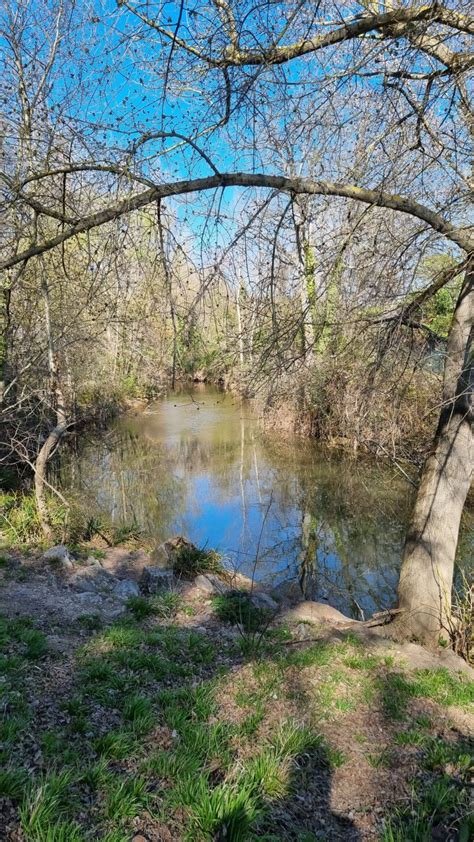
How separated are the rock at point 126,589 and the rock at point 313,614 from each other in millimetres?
1643

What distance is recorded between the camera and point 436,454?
4570mm

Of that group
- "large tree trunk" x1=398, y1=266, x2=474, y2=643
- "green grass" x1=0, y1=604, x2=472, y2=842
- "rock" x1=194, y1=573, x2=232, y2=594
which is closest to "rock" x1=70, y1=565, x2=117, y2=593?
"rock" x1=194, y1=573, x2=232, y2=594

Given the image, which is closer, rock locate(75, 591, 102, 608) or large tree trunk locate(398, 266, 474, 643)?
large tree trunk locate(398, 266, 474, 643)

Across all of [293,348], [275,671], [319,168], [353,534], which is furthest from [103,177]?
[353,534]

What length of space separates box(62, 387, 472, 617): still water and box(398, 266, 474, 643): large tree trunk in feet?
5.18

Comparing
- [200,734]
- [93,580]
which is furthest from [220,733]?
[93,580]

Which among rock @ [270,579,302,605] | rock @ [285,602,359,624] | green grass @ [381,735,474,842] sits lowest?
rock @ [270,579,302,605]

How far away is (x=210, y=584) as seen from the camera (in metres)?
5.40

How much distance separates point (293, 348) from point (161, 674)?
3.03 meters

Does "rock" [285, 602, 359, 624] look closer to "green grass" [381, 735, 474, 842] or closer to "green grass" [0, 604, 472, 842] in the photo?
"green grass" [0, 604, 472, 842]

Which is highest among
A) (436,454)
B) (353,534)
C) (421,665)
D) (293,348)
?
(293,348)

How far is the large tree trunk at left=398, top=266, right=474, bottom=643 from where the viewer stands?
4445 millimetres

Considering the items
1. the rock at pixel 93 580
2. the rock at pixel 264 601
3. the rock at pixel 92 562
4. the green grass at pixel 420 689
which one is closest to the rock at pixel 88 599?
the rock at pixel 93 580

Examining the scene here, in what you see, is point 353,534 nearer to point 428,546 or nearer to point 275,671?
point 428,546
